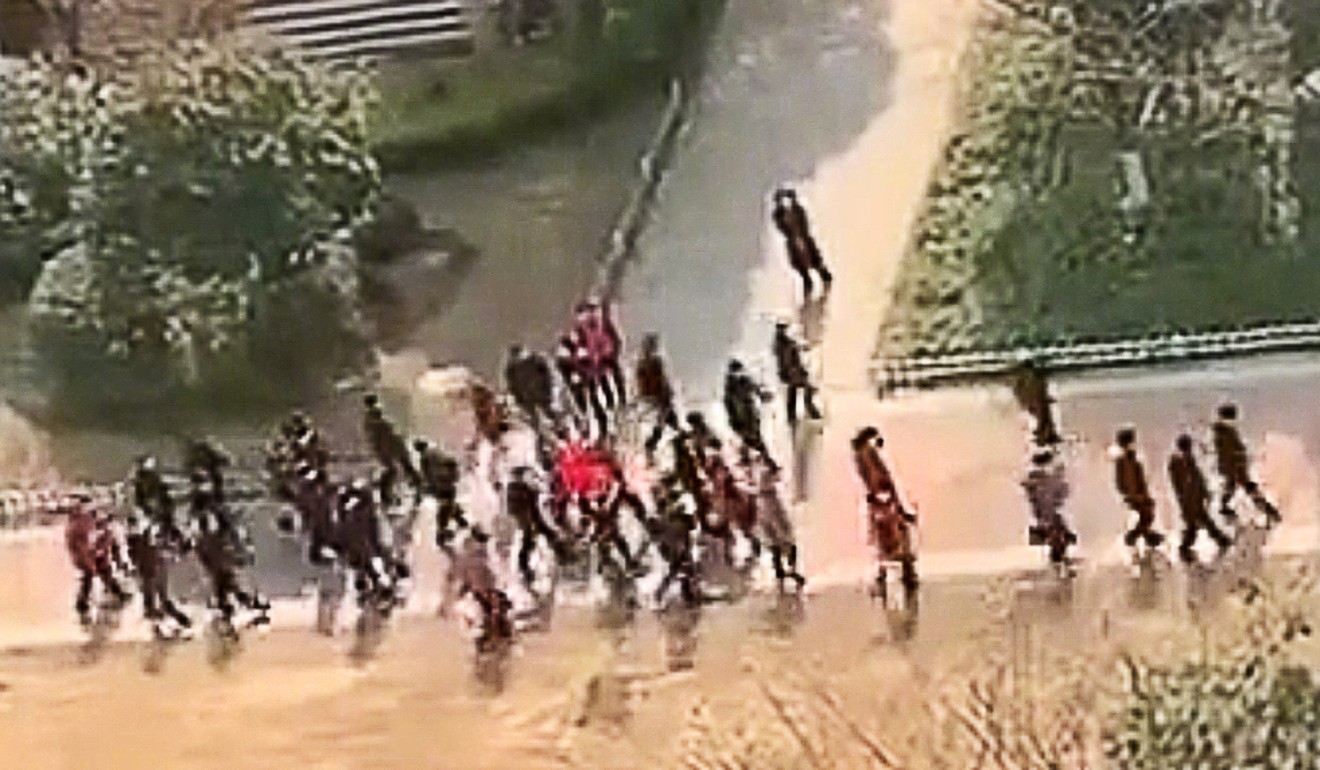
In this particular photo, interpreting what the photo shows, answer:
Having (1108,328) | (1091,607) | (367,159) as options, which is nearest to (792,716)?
(1091,607)

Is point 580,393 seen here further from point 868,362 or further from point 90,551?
point 90,551

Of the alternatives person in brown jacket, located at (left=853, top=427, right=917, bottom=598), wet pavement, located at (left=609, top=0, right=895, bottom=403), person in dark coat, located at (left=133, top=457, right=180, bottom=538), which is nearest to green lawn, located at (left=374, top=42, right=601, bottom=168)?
wet pavement, located at (left=609, top=0, right=895, bottom=403)

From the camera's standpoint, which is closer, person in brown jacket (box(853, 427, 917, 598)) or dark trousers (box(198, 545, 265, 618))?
person in brown jacket (box(853, 427, 917, 598))

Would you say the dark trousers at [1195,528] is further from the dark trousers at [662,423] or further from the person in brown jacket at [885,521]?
the dark trousers at [662,423]

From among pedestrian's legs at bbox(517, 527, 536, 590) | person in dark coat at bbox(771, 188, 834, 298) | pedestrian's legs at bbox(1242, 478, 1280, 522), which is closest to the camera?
pedestrian's legs at bbox(1242, 478, 1280, 522)

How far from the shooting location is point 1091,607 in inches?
113

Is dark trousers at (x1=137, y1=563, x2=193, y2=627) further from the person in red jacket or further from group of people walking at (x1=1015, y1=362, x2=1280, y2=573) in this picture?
group of people walking at (x1=1015, y1=362, x2=1280, y2=573)

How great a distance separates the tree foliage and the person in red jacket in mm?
146

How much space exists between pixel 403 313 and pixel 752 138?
0.36 m

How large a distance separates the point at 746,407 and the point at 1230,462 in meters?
0.42

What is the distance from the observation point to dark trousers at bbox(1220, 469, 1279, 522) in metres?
2.88

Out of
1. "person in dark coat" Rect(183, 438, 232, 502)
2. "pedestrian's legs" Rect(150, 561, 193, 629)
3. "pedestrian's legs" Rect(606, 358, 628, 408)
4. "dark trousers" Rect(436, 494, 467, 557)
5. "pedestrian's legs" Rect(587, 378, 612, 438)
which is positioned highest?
"pedestrian's legs" Rect(606, 358, 628, 408)

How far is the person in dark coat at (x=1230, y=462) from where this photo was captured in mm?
2896

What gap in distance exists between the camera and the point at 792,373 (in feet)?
9.96
